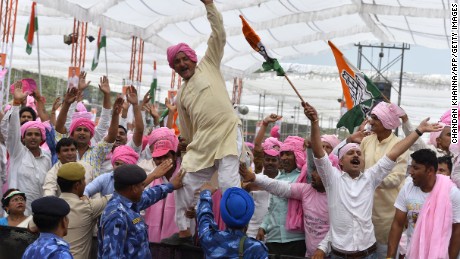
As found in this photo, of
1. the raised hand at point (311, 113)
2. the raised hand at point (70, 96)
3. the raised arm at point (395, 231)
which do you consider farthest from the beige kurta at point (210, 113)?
the raised hand at point (70, 96)

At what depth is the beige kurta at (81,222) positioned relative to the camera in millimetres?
5340

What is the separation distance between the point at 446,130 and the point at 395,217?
1005 mm

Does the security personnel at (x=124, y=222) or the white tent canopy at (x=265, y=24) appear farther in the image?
the white tent canopy at (x=265, y=24)

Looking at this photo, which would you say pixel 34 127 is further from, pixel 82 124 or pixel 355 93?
pixel 355 93

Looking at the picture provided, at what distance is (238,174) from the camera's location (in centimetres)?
557

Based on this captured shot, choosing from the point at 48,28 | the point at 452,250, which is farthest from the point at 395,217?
the point at 48,28

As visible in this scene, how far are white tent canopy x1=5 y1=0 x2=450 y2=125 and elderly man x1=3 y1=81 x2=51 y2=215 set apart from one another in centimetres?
821

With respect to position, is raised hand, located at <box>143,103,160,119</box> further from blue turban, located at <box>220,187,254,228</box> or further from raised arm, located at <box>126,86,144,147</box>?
blue turban, located at <box>220,187,254,228</box>

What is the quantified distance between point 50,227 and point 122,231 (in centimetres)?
65

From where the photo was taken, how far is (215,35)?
5602 mm

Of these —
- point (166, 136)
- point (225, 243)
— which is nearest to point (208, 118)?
point (166, 136)

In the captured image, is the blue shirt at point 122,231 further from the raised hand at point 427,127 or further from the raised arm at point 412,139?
the raised hand at point 427,127

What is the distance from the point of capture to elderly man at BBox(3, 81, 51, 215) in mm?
6738

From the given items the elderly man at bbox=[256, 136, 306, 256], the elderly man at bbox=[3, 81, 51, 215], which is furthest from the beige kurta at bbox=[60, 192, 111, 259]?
the elderly man at bbox=[256, 136, 306, 256]
